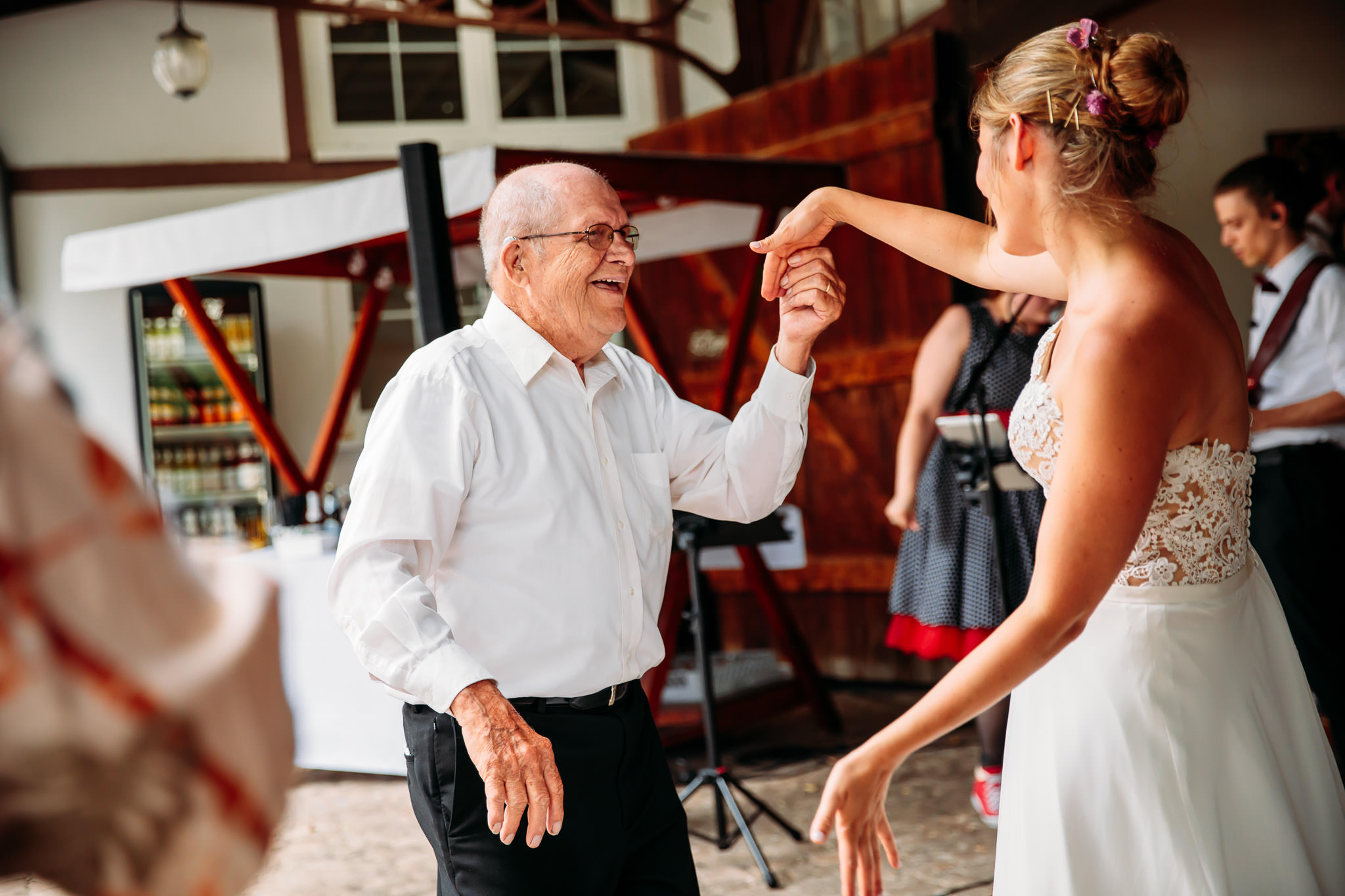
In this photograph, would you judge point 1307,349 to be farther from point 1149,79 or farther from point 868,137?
point 868,137

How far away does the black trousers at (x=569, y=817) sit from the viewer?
1604mm

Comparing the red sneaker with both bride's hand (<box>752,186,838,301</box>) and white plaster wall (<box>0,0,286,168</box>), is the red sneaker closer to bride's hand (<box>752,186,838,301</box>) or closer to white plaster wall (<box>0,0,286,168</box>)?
bride's hand (<box>752,186,838,301</box>)

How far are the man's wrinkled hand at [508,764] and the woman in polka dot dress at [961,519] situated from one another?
208 centimetres

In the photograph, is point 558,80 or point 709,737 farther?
point 558,80

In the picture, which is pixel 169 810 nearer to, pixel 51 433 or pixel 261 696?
pixel 261 696

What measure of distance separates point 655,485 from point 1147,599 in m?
0.79

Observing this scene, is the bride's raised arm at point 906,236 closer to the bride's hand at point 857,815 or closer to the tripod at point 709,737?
the bride's hand at point 857,815

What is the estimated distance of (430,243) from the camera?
300 cm

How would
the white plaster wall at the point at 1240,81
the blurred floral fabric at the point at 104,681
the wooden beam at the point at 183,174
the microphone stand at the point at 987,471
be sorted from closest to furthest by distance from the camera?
the blurred floral fabric at the point at 104,681 → the microphone stand at the point at 987,471 → the white plaster wall at the point at 1240,81 → the wooden beam at the point at 183,174

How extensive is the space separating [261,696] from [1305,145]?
15.7 ft

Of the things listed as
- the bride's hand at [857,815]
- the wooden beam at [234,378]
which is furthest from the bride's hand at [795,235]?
the wooden beam at [234,378]

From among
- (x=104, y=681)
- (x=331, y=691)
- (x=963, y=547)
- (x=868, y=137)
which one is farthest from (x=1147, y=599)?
(x=868, y=137)

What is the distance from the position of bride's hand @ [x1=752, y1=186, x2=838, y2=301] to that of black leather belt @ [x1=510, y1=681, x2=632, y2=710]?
67cm

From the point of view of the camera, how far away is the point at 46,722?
0.47 metres
